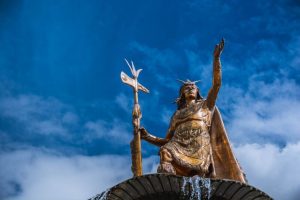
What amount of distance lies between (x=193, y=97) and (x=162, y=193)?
4.88 m

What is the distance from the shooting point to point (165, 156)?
12328 mm

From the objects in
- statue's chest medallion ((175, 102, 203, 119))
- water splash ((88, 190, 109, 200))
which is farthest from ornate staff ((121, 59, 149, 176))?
water splash ((88, 190, 109, 200))

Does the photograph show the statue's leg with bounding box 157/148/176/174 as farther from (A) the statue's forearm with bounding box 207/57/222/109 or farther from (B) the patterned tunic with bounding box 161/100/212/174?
(A) the statue's forearm with bounding box 207/57/222/109

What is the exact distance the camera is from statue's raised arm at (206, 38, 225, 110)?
12.9 m

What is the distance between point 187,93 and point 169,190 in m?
4.88

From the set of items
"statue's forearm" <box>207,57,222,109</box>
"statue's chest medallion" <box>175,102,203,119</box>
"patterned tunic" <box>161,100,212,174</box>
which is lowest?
"patterned tunic" <box>161,100,212,174</box>

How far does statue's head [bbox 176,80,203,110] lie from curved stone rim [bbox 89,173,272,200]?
4555 millimetres

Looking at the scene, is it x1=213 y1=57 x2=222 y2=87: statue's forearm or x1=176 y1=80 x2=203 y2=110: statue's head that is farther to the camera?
x1=176 y1=80 x2=203 y2=110: statue's head

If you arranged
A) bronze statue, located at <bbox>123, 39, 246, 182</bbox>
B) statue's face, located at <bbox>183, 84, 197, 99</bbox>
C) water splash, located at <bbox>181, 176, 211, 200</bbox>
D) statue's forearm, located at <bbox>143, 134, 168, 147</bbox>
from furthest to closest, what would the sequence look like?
statue's face, located at <bbox>183, 84, 197, 99</bbox> < statue's forearm, located at <bbox>143, 134, 168, 147</bbox> < bronze statue, located at <bbox>123, 39, 246, 182</bbox> < water splash, located at <bbox>181, 176, 211, 200</bbox>

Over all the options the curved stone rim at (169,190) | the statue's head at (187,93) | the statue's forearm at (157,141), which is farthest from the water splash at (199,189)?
the statue's head at (187,93)

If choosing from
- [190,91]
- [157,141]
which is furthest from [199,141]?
[190,91]

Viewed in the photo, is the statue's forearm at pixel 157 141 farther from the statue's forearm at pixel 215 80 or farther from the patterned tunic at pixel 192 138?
the statue's forearm at pixel 215 80

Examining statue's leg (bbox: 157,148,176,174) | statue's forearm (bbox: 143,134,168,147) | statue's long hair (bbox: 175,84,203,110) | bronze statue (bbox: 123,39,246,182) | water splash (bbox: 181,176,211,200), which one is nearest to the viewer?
water splash (bbox: 181,176,211,200)

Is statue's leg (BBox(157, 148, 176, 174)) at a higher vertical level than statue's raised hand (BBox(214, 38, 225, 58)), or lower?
lower
